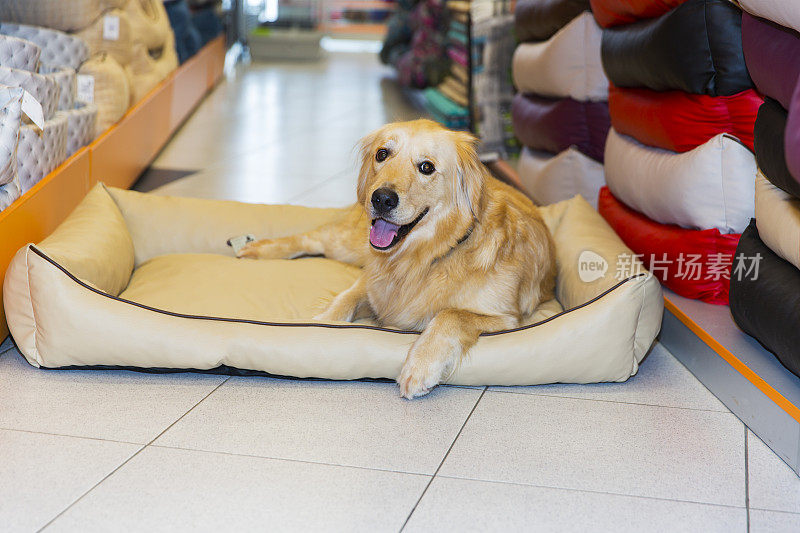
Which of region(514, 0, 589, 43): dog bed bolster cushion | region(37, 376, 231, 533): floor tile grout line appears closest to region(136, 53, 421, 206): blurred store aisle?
region(514, 0, 589, 43): dog bed bolster cushion

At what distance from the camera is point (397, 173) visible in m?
2.29

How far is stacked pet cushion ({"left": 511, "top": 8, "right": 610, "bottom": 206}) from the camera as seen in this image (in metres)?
3.62

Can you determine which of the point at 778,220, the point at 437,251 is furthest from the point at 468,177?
the point at 778,220

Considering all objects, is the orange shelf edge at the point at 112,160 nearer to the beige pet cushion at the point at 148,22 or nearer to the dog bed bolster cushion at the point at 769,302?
the beige pet cushion at the point at 148,22

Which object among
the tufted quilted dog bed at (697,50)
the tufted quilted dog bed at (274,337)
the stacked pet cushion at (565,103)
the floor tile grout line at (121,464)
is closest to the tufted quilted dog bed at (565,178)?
the stacked pet cushion at (565,103)

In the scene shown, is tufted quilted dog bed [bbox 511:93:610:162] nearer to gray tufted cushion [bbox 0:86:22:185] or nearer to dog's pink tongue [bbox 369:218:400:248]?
dog's pink tongue [bbox 369:218:400:248]

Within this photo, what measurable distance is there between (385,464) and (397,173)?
84 cm

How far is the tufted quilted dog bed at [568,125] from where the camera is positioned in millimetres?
3629

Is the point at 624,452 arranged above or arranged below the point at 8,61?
below

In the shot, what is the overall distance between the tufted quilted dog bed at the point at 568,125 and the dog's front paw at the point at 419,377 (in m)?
1.86

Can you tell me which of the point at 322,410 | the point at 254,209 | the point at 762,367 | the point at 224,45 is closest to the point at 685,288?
the point at 762,367

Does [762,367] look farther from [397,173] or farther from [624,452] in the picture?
[397,173]

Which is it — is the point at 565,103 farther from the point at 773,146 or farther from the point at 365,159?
the point at 773,146

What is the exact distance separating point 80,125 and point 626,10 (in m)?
2.33
